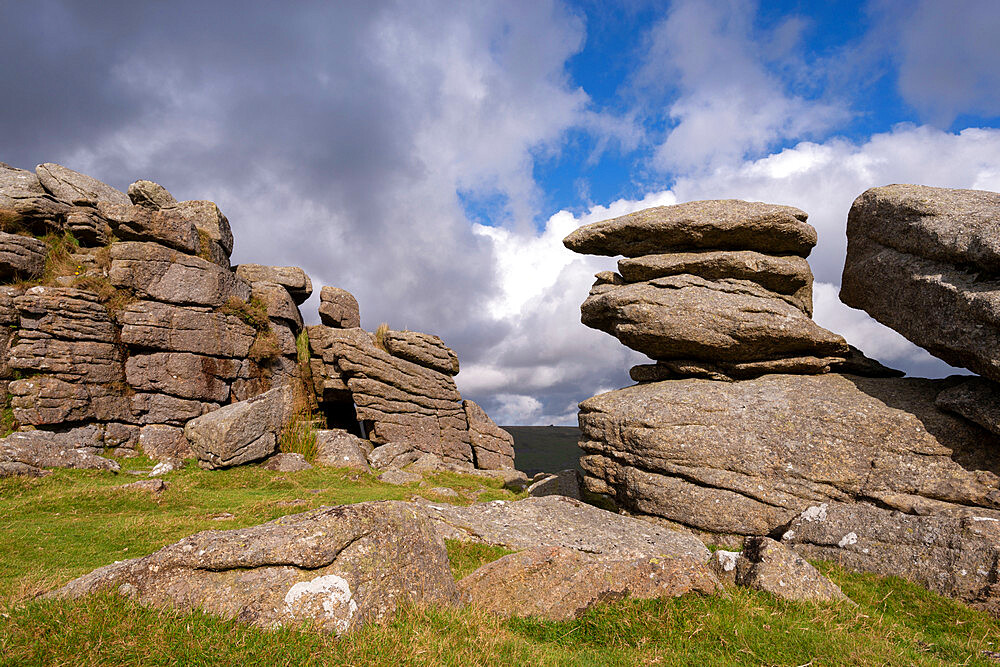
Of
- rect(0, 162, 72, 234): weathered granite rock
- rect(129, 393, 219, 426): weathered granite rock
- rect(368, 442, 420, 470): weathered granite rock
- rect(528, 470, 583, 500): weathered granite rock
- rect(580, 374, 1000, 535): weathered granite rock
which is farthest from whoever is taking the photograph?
rect(368, 442, 420, 470): weathered granite rock

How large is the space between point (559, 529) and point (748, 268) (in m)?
15.7

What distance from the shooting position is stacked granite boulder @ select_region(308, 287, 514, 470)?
39875mm

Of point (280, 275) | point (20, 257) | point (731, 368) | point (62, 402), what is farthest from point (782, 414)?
point (20, 257)

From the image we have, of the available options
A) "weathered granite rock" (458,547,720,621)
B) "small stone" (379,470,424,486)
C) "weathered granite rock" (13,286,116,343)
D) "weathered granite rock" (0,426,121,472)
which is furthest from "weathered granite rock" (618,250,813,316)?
"weathered granite rock" (13,286,116,343)

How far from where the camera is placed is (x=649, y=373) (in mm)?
24922

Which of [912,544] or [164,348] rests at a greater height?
[164,348]

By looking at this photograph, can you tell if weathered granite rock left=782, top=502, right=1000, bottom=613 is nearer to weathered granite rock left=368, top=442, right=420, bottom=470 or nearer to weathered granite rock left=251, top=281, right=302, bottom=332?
weathered granite rock left=368, top=442, right=420, bottom=470

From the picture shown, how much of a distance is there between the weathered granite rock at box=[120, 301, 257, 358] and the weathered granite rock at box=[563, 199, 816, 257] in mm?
26229

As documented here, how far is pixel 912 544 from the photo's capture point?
14000mm

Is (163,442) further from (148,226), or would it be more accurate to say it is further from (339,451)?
(148,226)

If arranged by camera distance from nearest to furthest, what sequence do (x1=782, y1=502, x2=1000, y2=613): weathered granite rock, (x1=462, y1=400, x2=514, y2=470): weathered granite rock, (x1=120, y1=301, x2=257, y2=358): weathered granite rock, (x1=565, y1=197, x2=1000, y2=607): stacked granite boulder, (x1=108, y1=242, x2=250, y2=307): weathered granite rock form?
(x1=782, y1=502, x2=1000, y2=613): weathered granite rock
(x1=565, y1=197, x2=1000, y2=607): stacked granite boulder
(x1=120, y1=301, x2=257, y2=358): weathered granite rock
(x1=108, y1=242, x2=250, y2=307): weathered granite rock
(x1=462, y1=400, x2=514, y2=470): weathered granite rock

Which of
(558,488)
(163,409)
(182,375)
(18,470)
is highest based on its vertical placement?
(182,375)

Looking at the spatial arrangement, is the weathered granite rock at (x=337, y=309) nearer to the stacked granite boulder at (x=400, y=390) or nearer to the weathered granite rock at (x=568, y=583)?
the stacked granite boulder at (x=400, y=390)

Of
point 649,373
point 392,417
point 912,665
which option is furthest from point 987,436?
point 392,417
